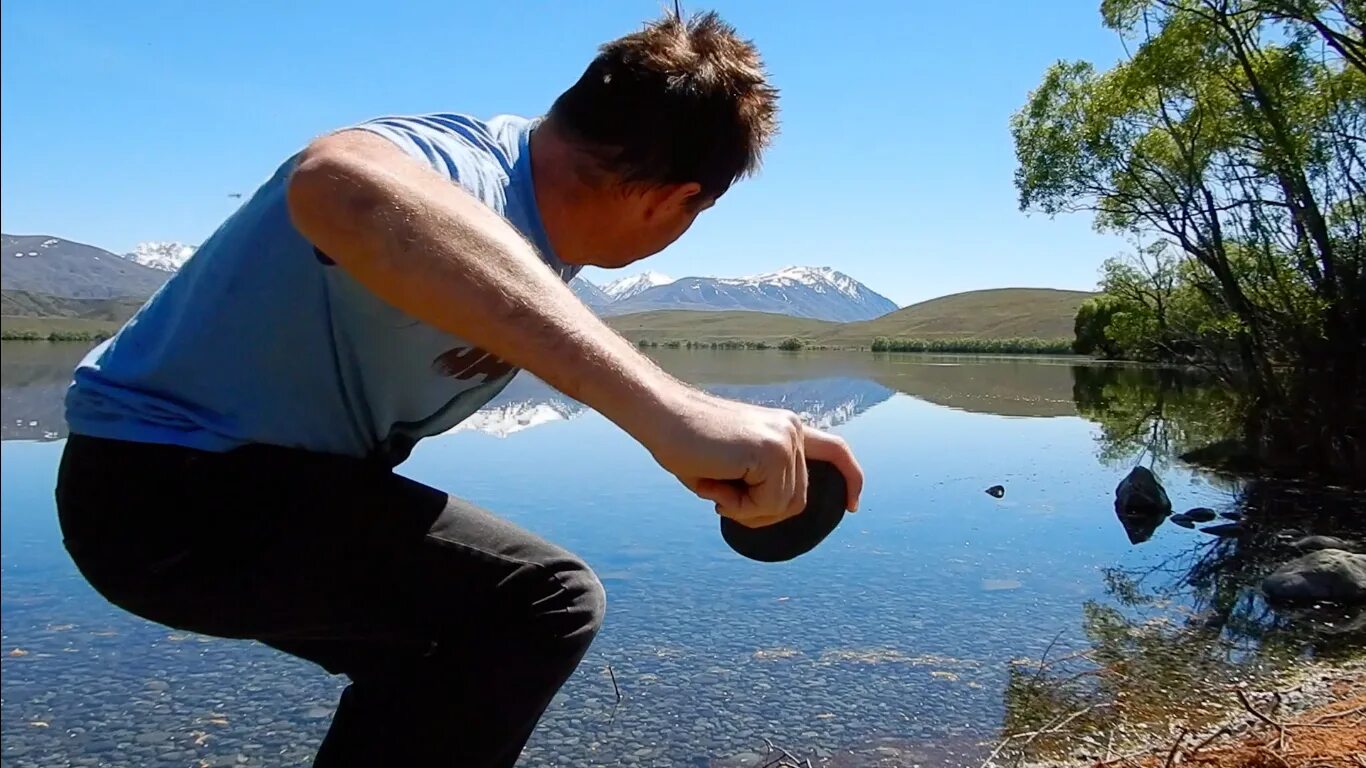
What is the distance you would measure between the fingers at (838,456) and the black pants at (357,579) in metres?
0.56

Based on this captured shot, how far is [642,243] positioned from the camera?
2.38 m

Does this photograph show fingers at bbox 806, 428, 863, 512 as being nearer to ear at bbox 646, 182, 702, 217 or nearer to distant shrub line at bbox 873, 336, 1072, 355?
ear at bbox 646, 182, 702, 217

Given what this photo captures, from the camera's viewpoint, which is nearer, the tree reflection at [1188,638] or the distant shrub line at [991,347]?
the tree reflection at [1188,638]

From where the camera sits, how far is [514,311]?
1518mm

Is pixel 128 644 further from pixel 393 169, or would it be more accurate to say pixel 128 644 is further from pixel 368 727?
pixel 393 169

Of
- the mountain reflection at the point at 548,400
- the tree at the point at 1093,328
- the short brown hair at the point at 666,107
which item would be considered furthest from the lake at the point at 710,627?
the tree at the point at 1093,328

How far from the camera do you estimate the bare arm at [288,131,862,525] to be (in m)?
1.52

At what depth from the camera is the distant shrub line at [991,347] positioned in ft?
396

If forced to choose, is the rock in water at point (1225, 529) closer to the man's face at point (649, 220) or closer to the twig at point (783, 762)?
the twig at point (783, 762)

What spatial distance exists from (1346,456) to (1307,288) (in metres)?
3.27

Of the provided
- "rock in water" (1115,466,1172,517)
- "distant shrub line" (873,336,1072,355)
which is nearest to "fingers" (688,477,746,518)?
"rock in water" (1115,466,1172,517)

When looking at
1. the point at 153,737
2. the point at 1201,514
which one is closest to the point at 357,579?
the point at 153,737

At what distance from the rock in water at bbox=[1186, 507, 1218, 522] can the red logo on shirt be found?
1608 cm

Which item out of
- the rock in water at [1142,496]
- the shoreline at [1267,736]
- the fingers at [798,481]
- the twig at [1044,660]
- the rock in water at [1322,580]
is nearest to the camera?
the fingers at [798,481]
